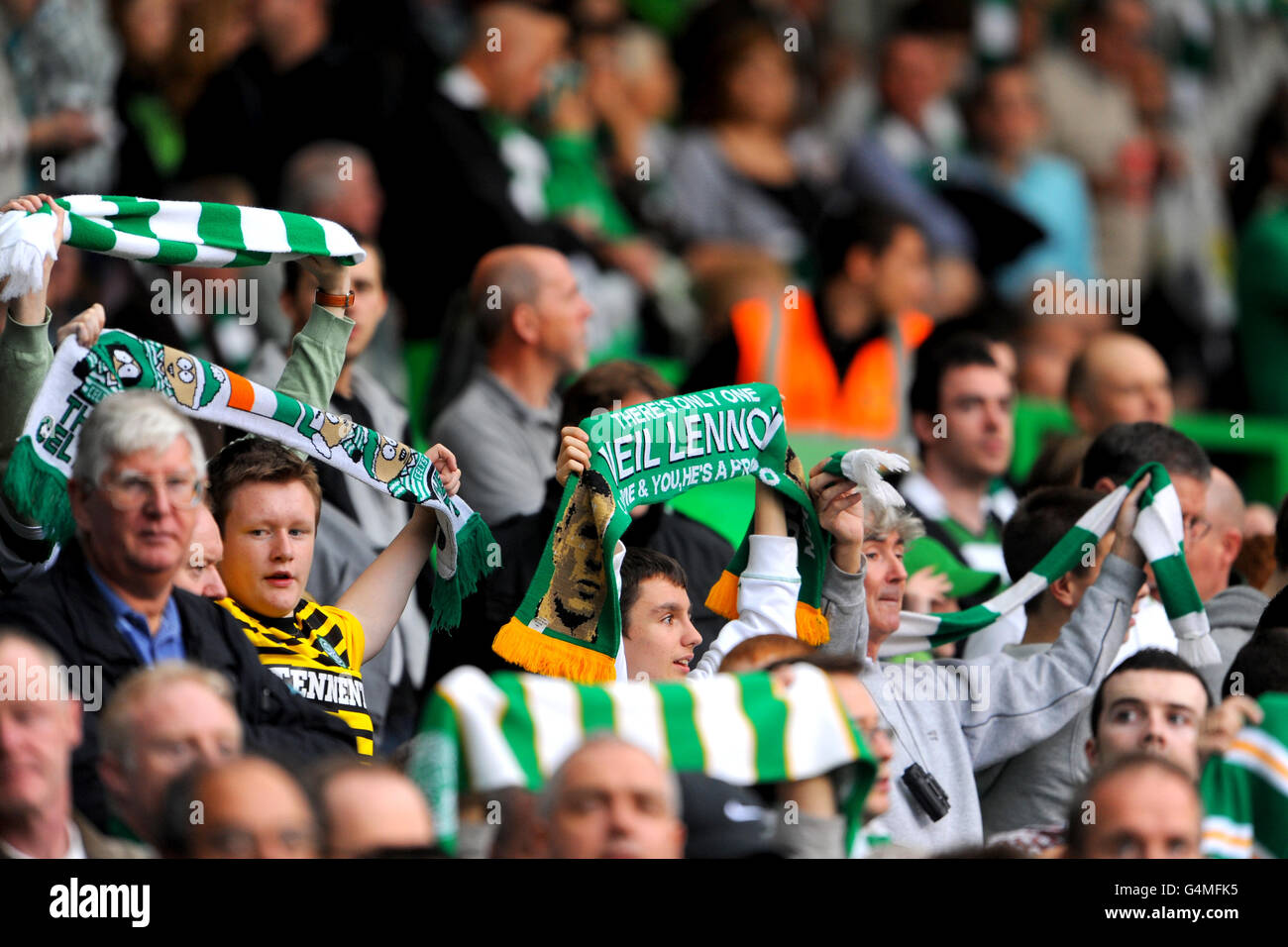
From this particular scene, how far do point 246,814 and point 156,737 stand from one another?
0.28m

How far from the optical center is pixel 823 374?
7742mm

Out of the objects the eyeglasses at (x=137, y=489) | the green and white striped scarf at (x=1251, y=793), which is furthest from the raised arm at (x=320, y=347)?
the green and white striped scarf at (x=1251, y=793)

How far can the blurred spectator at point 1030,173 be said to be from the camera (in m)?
10.0

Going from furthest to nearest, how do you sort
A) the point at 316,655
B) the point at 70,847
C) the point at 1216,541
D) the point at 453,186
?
the point at 453,186
the point at 1216,541
the point at 316,655
the point at 70,847

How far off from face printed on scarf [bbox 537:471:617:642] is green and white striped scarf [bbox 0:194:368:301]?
0.84 meters

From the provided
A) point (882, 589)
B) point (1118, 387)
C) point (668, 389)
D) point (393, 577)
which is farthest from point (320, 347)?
point (1118, 387)

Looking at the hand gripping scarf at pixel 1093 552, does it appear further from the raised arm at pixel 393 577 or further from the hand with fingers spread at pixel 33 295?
the hand with fingers spread at pixel 33 295

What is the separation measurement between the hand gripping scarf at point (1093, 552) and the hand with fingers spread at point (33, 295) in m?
1.82

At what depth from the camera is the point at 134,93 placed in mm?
7906

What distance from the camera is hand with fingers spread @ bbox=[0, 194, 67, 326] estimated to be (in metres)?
4.10
